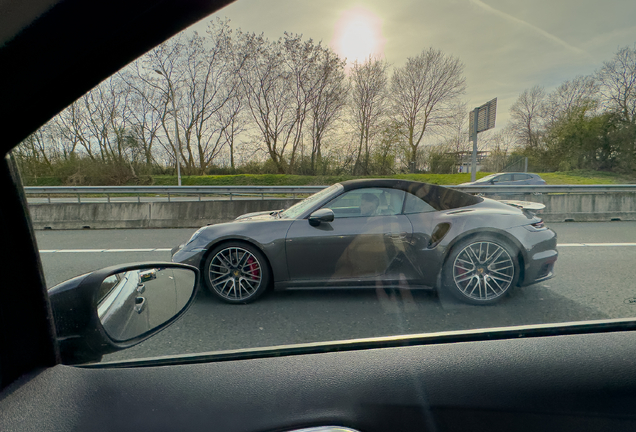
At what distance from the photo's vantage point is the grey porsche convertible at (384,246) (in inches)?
129

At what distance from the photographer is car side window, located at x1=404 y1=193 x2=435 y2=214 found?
349 centimetres

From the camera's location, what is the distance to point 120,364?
1.18 m

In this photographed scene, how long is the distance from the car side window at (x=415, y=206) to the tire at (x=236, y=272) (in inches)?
60.8

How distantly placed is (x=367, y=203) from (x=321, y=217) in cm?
50

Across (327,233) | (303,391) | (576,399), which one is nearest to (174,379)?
(303,391)

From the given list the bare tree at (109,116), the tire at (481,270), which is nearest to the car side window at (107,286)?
the bare tree at (109,116)

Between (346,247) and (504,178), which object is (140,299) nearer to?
(346,247)

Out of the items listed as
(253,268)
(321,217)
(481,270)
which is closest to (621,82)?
(481,270)

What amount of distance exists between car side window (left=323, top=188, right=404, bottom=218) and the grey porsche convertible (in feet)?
0.03

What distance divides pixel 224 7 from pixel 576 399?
153cm

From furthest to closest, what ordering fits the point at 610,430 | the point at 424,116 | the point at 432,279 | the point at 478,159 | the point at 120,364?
the point at 478,159
the point at 424,116
the point at 432,279
the point at 120,364
the point at 610,430

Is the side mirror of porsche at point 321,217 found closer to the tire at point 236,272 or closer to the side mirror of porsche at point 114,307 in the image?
the tire at point 236,272

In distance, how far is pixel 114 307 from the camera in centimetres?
121

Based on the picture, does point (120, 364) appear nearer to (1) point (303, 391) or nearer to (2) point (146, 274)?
(2) point (146, 274)
